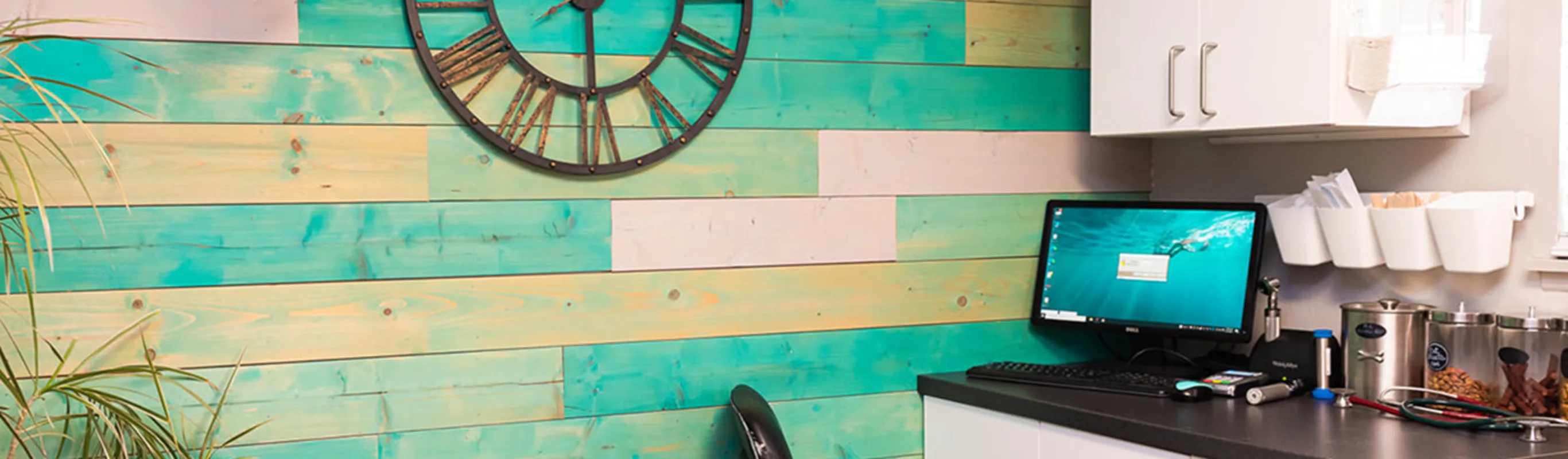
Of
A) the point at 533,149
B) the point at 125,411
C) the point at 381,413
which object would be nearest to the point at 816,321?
the point at 533,149

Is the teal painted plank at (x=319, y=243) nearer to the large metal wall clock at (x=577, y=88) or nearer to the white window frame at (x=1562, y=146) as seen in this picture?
the large metal wall clock at (x=577, y=88)

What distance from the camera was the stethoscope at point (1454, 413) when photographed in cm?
188

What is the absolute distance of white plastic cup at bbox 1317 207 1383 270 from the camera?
2.28m

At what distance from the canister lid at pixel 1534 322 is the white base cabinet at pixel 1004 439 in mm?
619

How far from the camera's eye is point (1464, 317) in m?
2.14

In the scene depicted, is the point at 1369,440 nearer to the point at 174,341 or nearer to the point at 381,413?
the point at 381,413

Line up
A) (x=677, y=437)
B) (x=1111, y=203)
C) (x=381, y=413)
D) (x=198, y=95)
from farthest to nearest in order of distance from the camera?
(x=1111, y=203), (x=677, y=437), (x=381, y=413), (x=198, y=95)

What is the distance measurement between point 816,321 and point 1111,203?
710 millimetres

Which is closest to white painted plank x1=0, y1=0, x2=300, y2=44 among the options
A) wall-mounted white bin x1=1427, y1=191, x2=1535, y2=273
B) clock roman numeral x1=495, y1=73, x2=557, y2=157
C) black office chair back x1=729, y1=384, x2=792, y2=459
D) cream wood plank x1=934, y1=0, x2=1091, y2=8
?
clock roman numeral x1=495, y1=73, x2=557, y2=157

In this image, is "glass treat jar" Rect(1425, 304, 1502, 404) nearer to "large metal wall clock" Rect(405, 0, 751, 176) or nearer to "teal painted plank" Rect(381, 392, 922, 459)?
"teal painted plank" Rect(381, 392, 922, 459)

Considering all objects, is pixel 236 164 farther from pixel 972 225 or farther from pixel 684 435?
pixel 972 225

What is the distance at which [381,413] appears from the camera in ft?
7.41

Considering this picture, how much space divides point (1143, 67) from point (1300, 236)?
0.46m

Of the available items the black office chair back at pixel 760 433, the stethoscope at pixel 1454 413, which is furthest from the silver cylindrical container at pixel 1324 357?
the black office chair back at pixel 760 433
